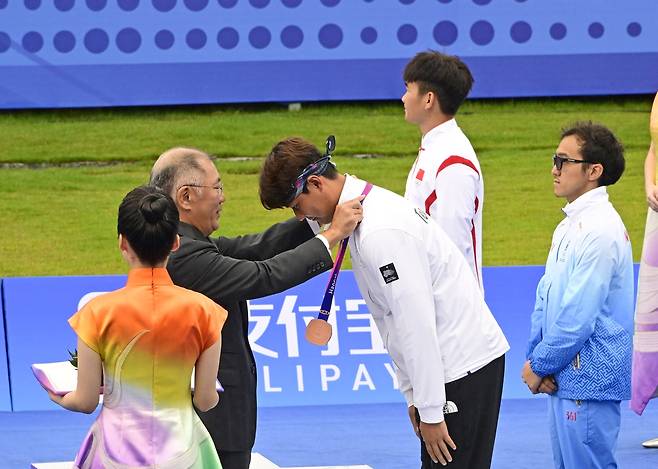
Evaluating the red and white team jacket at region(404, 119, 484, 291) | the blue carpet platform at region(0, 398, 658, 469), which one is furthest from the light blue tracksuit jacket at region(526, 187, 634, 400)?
the blue carpet platform at region(0, 398, 658, 469)

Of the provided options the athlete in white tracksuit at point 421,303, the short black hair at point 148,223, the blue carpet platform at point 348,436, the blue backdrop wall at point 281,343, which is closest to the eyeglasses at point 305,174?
the athlete in white tracksuit at point 421,303

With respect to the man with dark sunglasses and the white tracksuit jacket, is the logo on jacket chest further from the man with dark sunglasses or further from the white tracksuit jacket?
the man with dark sunglasses

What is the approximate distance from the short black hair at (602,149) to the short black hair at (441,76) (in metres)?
0.71

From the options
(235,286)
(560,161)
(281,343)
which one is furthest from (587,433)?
(281,343)

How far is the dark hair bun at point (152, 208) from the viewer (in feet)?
10.5

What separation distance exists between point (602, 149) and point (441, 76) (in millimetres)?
850

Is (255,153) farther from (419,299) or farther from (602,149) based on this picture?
(419,299)

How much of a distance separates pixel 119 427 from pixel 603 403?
194cm

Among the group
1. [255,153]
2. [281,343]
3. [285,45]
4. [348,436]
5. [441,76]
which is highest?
[285,45]

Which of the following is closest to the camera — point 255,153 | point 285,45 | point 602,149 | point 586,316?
point 586,316

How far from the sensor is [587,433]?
4.41 m

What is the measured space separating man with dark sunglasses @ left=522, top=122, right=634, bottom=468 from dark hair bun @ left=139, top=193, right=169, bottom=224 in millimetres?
1733

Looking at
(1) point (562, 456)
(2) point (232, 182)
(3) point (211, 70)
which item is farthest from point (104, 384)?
(2) point (232, 182)

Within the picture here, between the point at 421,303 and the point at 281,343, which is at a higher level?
the point at 421,303
